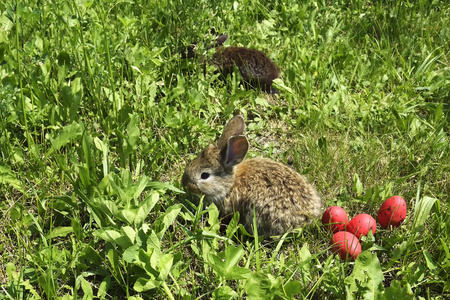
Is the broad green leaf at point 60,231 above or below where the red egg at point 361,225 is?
above

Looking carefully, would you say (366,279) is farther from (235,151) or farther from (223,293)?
(235,151)

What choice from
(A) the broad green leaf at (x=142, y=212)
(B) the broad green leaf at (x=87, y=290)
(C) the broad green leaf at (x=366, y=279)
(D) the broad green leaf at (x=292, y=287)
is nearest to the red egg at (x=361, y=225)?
(C) the broad green leaf at (x=366, y=279)

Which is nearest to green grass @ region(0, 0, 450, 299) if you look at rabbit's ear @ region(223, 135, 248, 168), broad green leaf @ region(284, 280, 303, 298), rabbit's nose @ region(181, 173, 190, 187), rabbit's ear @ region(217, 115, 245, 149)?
broad green leaf @ region(284, 280, 303, 298)

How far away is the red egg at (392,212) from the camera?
147 inches

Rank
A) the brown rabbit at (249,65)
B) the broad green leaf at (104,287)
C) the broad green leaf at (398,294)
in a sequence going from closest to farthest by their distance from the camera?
the broad green leaf at (398,294) → the broad green leaf at (104,287) → the brown rabbit at (249,65)

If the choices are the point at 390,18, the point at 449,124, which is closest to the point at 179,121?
the point at 449,124

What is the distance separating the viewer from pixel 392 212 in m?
3.73

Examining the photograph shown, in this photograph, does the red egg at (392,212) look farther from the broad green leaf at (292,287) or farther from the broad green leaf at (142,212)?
the broad green leaf at (142,212)

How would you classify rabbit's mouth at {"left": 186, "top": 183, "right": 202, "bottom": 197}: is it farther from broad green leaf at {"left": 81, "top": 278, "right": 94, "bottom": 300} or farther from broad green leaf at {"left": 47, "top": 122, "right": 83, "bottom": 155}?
broad green leaf at {"left": 81, "top": 278, "right": 94, "bottom": 300}

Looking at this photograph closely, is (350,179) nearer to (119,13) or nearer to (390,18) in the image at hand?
(390,18)

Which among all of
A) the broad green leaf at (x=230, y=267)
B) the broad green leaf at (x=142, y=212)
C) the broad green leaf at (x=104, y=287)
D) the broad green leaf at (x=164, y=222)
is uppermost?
the broad green leaf at (x=142, y=212)

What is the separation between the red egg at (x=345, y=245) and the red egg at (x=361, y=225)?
12cm

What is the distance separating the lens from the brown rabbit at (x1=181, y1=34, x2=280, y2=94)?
5539 mm

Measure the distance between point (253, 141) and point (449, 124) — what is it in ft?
6.31
